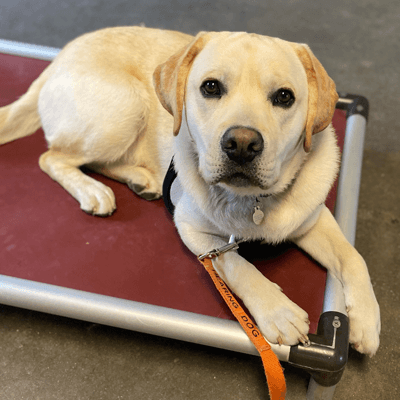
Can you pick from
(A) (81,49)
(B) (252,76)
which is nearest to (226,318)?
(B) (252,76)

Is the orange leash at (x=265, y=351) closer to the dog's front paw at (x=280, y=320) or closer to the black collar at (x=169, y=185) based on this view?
the dog's front paw at (x=280, y=320)

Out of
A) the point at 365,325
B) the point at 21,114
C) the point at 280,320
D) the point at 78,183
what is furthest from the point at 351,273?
the point at 21,114

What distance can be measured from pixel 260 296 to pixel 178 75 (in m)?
0.76

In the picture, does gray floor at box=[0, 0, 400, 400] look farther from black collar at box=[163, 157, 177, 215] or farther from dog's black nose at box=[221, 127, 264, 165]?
dog's black nose at box=[221, 127, 264, 165]

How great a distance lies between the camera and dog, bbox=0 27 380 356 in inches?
51.2

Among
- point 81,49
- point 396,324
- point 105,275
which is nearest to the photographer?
point 105,275

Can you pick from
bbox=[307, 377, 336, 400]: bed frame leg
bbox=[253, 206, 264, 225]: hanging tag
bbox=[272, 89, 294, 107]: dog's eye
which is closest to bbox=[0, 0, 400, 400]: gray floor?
bbox=[307, 377, 336, 400]: bed frame leg

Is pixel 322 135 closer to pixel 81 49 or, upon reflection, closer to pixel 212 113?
pixel 212 113

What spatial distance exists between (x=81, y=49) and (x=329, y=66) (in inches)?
90.2

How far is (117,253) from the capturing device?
70.2 inches

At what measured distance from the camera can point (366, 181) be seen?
262 cm

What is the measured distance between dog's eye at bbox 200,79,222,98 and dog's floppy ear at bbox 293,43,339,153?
0.29 metres

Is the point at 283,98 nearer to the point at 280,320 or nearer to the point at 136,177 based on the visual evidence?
the point at 280,320

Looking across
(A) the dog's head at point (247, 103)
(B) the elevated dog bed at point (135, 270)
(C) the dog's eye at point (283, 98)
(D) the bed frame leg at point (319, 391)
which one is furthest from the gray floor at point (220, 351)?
(C) the dog's eye at point (283, 98)
